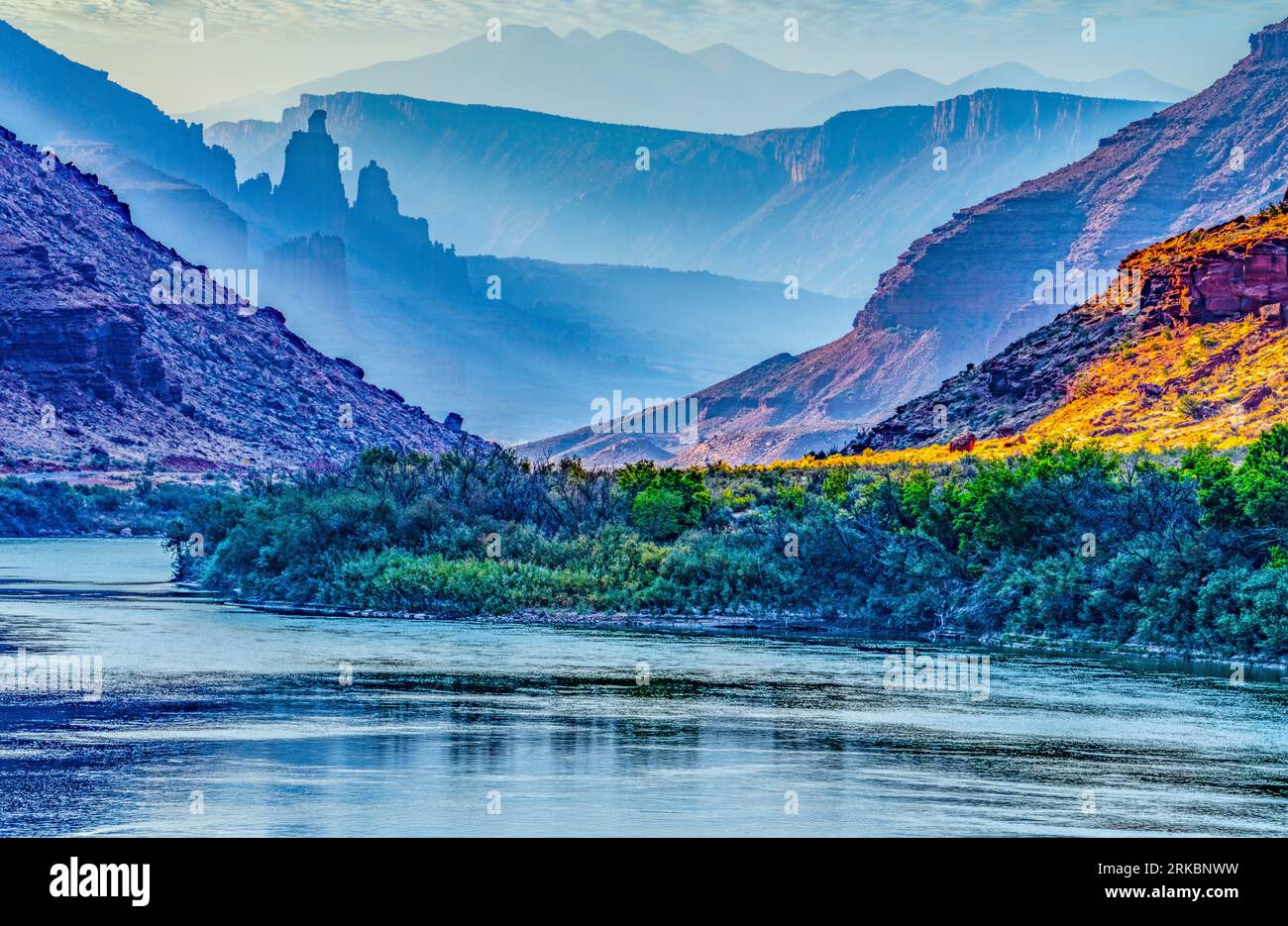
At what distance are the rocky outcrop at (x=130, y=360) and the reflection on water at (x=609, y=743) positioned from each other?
77.5 meters

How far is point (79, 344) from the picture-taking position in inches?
4579

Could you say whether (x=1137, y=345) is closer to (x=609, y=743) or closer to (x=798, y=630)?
(x=798, y=630)

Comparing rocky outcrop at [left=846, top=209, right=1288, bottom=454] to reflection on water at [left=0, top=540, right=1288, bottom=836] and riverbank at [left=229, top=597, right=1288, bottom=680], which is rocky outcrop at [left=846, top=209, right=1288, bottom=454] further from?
reflection on water at [left=0, top=540, right=1288, bottom=836]

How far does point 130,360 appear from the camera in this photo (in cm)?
11694

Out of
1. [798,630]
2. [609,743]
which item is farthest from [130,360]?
[609,743]

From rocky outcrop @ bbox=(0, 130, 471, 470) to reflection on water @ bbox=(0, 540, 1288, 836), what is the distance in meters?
77.5

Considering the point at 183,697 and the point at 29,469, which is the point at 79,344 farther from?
the point at 183,697

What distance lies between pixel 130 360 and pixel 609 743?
9783 cm

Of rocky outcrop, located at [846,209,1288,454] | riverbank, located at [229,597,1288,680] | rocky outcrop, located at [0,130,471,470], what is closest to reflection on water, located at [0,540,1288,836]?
riverbank, located at [229,597,1288,680]

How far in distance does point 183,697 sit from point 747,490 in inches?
1506

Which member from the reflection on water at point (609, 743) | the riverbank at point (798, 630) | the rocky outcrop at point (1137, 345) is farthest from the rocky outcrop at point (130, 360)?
the reflection on water at point (609, 743)

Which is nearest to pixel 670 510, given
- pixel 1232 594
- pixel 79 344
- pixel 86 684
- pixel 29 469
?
pixel 1232 594

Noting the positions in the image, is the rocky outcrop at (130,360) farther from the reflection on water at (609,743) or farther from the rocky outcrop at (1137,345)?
the reflection on water at (609,743)
